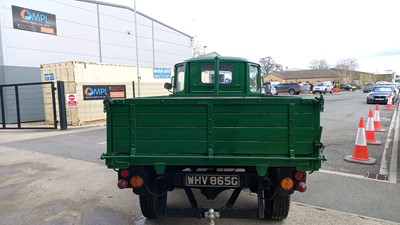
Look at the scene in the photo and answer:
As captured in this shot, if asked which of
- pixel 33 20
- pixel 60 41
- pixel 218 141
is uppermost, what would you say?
pixel 33 20

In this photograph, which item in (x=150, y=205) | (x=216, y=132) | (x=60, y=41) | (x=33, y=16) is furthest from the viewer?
(x=60, y=41)

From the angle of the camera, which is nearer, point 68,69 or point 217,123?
point 217,123

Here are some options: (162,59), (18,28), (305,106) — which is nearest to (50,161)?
(305,106)

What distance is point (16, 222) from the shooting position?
3.98m

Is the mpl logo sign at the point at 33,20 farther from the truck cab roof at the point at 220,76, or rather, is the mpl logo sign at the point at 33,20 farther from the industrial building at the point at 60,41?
the truck cab roof at the point at 220,76

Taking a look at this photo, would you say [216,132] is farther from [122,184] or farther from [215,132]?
[122,184]

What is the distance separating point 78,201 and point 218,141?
2.89 meters

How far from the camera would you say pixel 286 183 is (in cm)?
320

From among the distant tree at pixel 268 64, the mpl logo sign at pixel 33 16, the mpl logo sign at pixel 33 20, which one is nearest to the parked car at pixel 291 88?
the mpl logo sign at pixel 33 20

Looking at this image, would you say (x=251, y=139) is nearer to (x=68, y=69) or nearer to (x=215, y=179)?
(x=215, y=179)

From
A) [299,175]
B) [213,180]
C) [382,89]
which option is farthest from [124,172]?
[382,89]

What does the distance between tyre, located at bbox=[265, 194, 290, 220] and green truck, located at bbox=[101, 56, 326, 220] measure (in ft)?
0.70

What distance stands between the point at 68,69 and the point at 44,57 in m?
4.25

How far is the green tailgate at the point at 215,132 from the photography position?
116 inches
